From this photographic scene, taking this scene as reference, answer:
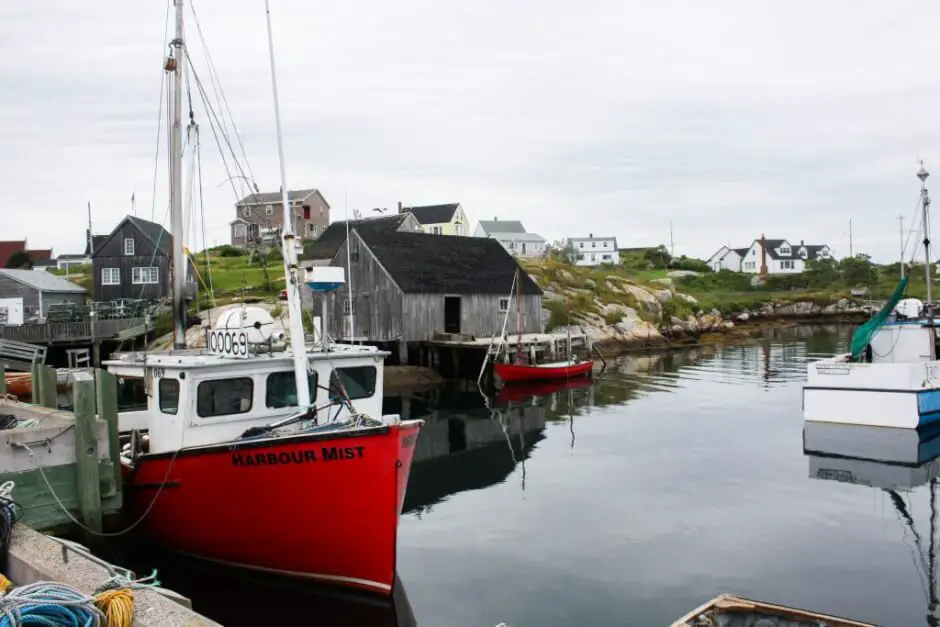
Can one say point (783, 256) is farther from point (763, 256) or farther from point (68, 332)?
point (68, 332)

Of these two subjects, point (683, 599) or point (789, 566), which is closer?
point (683, 599)

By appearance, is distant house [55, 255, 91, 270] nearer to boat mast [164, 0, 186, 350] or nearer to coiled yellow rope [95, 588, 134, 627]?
boat mast [164, 0, 186, 350]

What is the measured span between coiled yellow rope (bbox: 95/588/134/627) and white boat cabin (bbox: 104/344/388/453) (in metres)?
5.93

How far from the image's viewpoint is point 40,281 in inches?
1982

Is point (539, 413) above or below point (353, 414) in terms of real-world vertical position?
below

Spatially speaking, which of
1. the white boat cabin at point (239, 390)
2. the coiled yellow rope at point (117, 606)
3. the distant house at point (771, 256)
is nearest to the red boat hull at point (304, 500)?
the white boat cabin at point (239, 390)

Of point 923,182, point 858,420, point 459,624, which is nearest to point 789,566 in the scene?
point 459,624

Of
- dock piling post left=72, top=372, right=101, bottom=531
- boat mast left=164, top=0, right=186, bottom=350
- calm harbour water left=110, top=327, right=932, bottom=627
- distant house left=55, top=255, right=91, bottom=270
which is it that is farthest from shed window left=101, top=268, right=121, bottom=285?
dock piling post left=72, top=372, right=101, bottom=531

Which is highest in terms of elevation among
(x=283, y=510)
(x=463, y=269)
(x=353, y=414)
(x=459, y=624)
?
(x=463, y=269)

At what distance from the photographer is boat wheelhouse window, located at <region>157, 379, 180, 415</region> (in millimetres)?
12766

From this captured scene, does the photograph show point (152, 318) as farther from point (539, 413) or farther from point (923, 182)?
point (923, 182)

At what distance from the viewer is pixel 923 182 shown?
23828mm

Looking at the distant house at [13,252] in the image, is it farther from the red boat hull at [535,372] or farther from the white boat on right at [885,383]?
the white boat on right at [885,383]

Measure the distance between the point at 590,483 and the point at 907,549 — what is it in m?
6.97
